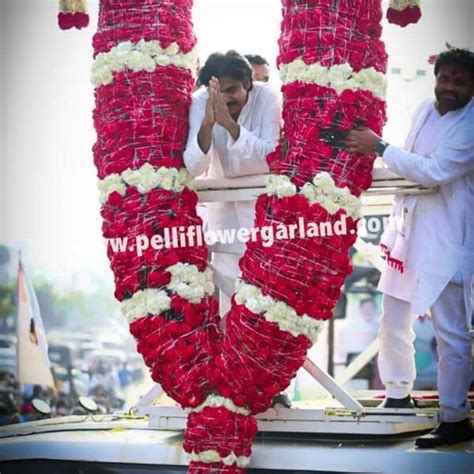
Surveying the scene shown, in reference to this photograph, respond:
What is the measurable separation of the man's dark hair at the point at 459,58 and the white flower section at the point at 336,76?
0.80 feet

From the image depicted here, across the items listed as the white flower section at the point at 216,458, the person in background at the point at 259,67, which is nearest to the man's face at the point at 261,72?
the person in background at the point at 259,67

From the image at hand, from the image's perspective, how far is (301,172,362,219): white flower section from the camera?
3611 mm

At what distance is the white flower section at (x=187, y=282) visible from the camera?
3.74 meters

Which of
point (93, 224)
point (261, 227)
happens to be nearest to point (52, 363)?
point (93, 224)

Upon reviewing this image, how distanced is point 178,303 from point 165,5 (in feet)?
3.32

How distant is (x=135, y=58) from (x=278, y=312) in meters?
0.99

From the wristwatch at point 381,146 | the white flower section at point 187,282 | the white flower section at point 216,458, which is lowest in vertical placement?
the white flower section at point 216,458

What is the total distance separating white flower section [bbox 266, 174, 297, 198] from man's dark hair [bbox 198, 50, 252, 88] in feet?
1.34

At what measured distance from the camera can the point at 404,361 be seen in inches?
156

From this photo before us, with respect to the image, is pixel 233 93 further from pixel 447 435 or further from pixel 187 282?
pixel 447 435

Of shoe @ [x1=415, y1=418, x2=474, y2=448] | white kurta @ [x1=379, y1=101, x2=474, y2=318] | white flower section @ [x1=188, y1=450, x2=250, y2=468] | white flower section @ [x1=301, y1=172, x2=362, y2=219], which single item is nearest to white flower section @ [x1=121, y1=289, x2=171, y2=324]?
white flower section @ [x1=188, y1=450, x2=250, y2=468]

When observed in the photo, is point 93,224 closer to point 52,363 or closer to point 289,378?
point 52,363

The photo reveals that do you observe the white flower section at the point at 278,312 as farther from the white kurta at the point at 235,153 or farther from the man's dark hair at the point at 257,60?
the man's dark hair at the point at 257,60

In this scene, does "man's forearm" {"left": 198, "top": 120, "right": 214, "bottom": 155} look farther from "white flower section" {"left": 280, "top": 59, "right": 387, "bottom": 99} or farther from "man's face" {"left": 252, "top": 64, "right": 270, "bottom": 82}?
"man's face" {"left": 252, "top": 64, "right": 270, "bottom": 82}
